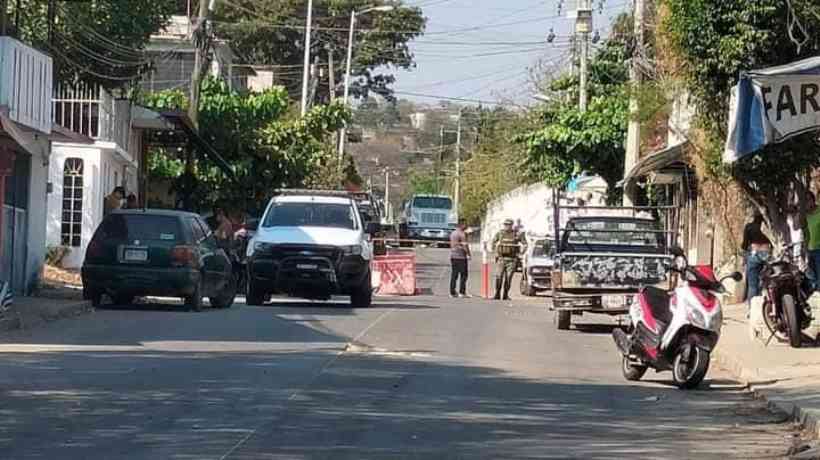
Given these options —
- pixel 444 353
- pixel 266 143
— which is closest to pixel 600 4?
pixel 266 143

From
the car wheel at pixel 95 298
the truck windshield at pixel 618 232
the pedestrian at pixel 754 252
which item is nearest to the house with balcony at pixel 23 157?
the car wheel at pixel 95 298

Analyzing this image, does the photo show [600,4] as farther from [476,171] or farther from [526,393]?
[476,171]

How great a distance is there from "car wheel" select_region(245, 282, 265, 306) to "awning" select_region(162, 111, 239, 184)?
11.4 metres

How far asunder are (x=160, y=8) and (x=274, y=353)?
915 inches

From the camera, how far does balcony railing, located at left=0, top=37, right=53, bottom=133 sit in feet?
→ 78.5

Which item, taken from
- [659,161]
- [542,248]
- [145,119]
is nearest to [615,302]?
[659,161]

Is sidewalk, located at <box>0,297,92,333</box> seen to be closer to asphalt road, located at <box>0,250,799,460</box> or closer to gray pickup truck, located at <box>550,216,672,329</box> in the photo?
asphalt road, located at <box>0,250,799,460</box>

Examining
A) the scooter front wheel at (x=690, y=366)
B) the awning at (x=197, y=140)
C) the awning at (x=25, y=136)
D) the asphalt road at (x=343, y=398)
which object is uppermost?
the awning at (x=197, y=140)

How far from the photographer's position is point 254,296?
2916cm

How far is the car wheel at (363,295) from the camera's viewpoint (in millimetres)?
28875

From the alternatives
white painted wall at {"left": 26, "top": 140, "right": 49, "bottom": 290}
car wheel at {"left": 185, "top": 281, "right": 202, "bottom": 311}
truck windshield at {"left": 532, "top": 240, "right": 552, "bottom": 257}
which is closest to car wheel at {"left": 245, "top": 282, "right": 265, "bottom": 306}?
car wheel at {"left": 185, "top": 281, "right": 202, "bottom": 311}

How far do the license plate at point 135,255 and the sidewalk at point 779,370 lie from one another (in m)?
9.26

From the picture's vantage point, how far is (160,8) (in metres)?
40.4

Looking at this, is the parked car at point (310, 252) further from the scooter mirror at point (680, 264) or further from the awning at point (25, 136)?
the scooter mirror at point (680, 264)
